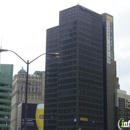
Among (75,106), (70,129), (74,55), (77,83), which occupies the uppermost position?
(74,55)

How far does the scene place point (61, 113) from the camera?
199000 millimetres

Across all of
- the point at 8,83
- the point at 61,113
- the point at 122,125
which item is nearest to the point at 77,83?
the point at 61,113

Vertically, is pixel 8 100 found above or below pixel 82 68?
below

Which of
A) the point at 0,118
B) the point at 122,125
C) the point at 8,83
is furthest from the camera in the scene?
the point at 8,83

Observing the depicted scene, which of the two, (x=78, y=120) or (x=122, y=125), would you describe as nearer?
(x=122, y=125)

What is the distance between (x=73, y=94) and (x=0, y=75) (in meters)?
41.8

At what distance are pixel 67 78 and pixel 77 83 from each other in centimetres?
728

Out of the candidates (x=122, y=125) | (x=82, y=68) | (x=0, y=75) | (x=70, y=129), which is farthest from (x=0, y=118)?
(x=122, y=125)

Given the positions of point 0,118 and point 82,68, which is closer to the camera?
point 0,118

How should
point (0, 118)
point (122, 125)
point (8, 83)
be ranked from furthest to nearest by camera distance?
1. point (8, 83)
2. point (0, 118)
3. point (122, 125)

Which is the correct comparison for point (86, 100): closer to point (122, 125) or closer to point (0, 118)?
point (0, 118)

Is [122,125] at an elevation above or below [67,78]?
below

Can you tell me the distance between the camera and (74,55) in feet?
654

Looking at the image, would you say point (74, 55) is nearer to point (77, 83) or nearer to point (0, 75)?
point (77, 83)
